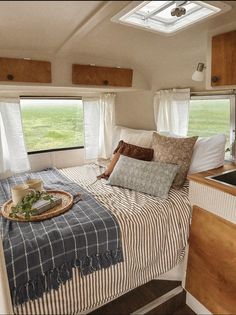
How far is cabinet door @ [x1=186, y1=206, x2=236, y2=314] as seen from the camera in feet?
4.16

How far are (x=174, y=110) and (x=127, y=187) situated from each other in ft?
3.52

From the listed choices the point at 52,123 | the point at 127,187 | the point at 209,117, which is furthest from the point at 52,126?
the point at 209,117

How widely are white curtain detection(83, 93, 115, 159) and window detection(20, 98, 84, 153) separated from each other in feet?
0.29

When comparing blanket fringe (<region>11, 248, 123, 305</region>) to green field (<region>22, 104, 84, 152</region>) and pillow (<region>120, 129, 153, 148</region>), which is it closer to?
pillow (<region>120, 129, 153, 148</region>)

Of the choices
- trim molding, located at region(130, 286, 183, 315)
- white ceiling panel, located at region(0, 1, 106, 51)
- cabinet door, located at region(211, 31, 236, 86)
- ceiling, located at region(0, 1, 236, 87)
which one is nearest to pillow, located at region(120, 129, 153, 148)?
ceiling, located at region(0, 1, 236, 87)

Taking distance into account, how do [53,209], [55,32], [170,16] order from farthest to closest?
[53,209] → [55,32] → [170,16]

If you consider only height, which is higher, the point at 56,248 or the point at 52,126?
the point at 52,126

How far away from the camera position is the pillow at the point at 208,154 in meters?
1.75

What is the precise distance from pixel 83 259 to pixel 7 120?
5.74 ft

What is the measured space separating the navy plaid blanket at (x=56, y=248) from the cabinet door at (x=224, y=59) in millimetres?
1129

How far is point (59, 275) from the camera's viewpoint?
1.11 meters

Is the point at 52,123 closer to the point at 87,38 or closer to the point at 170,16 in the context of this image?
the point at 87,38

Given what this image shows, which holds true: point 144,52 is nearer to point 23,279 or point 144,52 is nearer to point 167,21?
point 167,21

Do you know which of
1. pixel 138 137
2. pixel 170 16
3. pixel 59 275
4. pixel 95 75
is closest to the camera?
pixel 170 16
